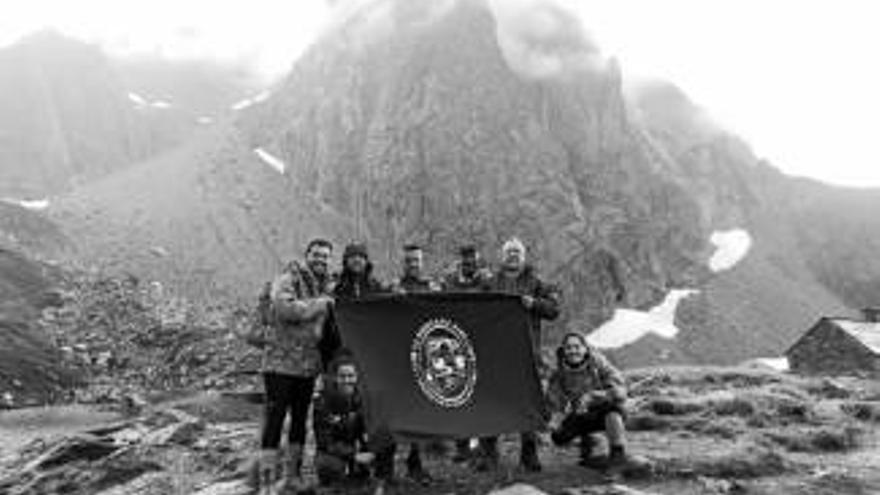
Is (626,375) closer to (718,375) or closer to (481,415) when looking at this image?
(718,375)

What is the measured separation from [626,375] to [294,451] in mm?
22684

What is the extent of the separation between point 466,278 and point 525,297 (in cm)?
132

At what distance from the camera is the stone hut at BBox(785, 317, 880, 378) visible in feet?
174

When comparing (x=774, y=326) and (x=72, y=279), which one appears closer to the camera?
(x=72, y=279)

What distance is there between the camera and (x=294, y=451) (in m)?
14.0

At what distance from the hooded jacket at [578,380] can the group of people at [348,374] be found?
0.05 feet

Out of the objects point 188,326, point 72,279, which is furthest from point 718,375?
point 72,279

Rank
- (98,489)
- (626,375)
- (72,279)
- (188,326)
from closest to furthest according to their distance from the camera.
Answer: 1. (98,489)
2. (626,375)
3. (188,326)
4. (72,279)

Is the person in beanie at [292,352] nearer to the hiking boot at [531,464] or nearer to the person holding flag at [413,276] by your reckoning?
the person holding flag at [413,276]

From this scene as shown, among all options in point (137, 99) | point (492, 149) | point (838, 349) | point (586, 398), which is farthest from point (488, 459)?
point (137, 99)

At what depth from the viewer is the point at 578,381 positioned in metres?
15.3

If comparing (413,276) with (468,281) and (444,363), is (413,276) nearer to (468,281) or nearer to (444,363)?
(468,281)

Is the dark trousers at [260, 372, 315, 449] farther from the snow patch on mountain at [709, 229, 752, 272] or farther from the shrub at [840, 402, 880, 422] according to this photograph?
the snow patch on mountain at [709, 229, 752, 272]

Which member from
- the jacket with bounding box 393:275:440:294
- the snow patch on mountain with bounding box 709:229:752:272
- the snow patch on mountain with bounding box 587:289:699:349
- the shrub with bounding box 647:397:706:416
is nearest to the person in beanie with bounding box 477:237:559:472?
the jacket with bounding box 393:275:440:294
